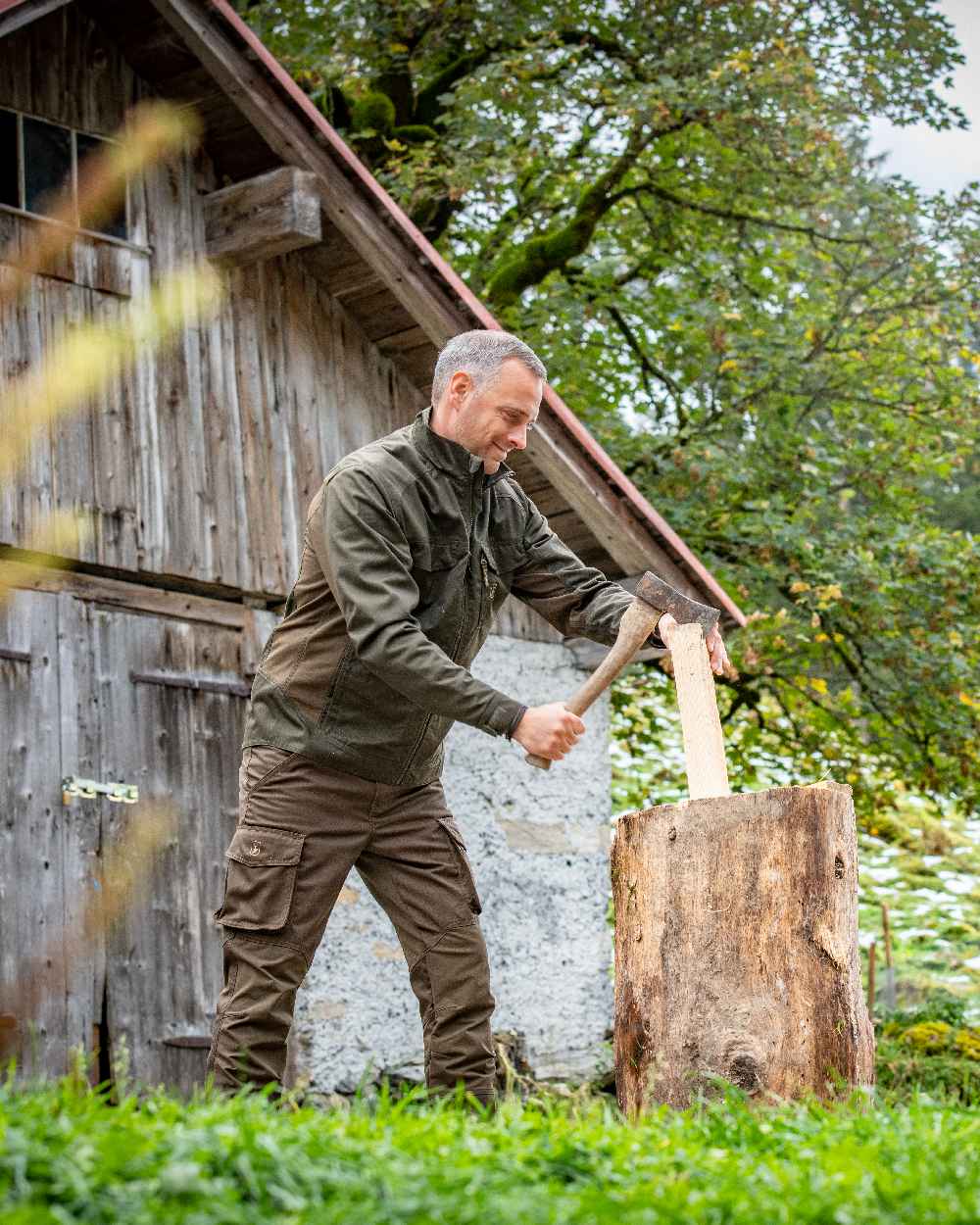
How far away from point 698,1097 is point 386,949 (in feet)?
11.1

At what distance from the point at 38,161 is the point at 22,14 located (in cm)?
77

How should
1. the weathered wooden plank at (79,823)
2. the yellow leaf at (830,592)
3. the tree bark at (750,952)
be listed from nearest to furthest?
1. the tree bark at (750,952)
2. the weathered wooden plank at (79,823)
3. the yellow leaf at (830,592)

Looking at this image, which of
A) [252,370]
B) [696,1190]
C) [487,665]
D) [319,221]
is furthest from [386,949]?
[696,1190]

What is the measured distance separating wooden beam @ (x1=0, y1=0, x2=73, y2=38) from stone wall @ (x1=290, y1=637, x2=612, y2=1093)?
3373mm

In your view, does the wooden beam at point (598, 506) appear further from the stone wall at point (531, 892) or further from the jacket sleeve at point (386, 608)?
the jacket sleeve at point (386, 608)

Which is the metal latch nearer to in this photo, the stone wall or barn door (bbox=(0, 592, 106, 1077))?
barn door (bbox=(0, 592, 106, 1077))

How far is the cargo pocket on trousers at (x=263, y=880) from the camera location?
3930 mm

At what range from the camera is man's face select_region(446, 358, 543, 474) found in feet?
13.7

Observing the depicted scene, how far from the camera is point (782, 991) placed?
3.77m

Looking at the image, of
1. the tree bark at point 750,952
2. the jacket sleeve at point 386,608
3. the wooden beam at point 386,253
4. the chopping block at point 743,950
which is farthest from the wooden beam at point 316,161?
the tree bark at point 750,952

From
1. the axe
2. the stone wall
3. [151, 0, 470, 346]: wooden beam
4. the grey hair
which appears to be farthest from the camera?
the stone wall

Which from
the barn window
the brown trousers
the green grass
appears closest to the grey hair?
the brown trousers

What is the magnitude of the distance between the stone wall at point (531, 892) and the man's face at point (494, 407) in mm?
3100

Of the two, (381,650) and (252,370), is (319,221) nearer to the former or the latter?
(252,370)
